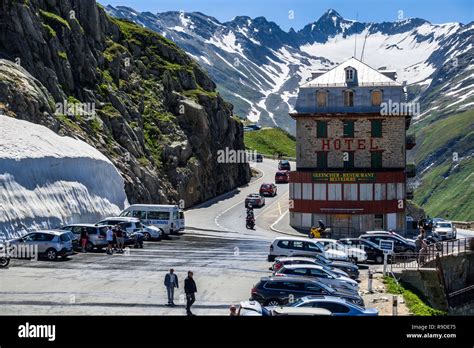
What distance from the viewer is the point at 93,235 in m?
45.3

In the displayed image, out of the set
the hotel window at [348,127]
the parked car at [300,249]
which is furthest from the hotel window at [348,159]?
the parked car at [300,249]

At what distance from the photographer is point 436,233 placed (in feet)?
222

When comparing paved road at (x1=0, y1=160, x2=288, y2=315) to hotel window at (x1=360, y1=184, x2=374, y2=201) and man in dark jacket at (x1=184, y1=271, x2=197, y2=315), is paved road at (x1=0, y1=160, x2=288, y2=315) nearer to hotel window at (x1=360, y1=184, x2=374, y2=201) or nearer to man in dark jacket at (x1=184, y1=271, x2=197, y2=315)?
man in dark jacket at (x1=184, y1=271, x2=197, y2=315)

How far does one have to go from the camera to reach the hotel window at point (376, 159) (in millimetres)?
75812

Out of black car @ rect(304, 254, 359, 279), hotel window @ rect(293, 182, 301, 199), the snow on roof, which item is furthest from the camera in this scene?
the snow on roof

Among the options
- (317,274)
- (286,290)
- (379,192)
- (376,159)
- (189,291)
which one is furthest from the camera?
(376,159)

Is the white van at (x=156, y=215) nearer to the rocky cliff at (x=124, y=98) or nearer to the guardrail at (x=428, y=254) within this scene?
the rocky cliff at (x=124, y=98)

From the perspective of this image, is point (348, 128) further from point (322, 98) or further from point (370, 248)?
point (370, 248)

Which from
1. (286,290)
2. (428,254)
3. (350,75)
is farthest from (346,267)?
(350,75)

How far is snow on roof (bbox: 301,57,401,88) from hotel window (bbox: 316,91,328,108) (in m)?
1.16

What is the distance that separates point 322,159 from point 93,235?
3681 cm

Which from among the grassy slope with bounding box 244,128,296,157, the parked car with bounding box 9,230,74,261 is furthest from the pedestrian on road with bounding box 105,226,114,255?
the grassy slope with bounding box 244,128,296,157

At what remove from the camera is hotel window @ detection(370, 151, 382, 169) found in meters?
75.8

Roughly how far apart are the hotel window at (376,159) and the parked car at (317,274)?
4288 cm
